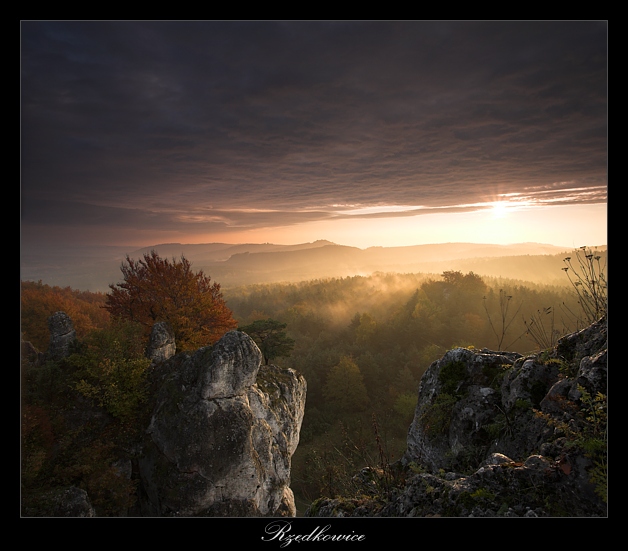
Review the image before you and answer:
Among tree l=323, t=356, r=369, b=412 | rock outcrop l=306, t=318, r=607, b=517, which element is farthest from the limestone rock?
tree l=323, t=356, r=369, b=412

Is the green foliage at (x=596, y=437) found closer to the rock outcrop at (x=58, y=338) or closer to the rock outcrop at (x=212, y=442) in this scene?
the rock outcrop at (x=212, y=442)

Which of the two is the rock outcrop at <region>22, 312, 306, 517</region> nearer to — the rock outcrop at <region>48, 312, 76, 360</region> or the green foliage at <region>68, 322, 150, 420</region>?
the rock outcrop at <region>48, 312, 76, 360</region>

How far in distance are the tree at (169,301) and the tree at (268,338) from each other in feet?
10.5

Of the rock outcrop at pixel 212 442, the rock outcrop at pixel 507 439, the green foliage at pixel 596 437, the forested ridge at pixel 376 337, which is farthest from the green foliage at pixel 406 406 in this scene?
the green foliage at pixel 596 437

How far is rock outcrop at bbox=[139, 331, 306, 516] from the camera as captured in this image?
32.8 ft

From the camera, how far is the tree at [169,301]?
717 inches

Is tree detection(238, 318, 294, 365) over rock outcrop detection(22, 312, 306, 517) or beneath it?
over

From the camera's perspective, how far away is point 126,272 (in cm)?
1922

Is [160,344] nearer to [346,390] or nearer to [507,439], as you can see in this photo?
[507,439]

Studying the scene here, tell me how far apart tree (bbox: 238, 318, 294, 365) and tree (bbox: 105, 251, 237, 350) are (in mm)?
3202

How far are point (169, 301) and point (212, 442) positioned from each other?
35.6 ft
